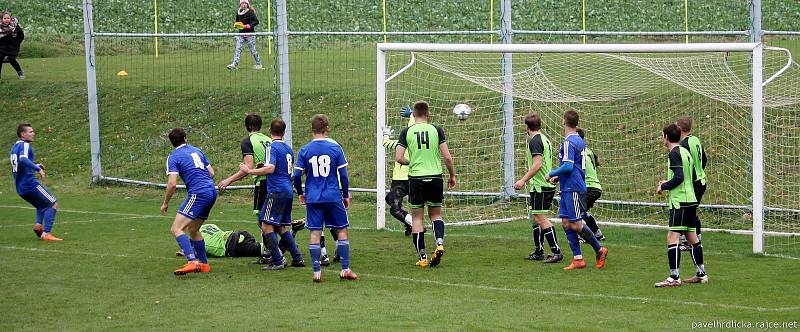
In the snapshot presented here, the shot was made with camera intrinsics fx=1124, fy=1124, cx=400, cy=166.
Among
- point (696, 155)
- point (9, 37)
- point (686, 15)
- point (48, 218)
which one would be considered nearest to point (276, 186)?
point (48, 218)

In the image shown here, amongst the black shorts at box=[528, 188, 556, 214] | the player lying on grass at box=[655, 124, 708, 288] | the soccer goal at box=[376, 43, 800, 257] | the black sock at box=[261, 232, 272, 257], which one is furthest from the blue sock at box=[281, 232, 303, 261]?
the player lying on grass at box=[655, 124, 708, 288]

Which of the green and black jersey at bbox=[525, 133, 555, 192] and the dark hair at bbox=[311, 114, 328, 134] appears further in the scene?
the green and black jersey at bbox=[525, 133, 555, 192]

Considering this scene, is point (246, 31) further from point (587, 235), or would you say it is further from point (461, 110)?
point (587, 235)

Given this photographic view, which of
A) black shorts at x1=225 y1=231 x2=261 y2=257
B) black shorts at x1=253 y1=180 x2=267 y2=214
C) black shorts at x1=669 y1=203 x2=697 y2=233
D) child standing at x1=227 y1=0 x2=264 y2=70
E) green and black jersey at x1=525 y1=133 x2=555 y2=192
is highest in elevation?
child standing at x1=227 y1=0 x2=264 y2=70

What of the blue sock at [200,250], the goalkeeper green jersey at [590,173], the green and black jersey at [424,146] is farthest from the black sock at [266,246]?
the goalkeeper green jersey at [590,173]

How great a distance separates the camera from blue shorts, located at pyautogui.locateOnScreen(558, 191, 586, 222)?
12938 mm

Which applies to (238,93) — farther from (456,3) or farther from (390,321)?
(390,321)

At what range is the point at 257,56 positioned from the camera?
24859 millimetres

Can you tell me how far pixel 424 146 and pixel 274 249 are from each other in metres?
2.14

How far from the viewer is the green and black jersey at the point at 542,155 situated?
44.7 ft

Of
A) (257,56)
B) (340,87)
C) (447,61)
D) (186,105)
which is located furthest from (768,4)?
(186,105)

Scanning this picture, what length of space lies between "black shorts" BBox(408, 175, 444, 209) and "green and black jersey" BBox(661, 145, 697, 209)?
9.21 feet

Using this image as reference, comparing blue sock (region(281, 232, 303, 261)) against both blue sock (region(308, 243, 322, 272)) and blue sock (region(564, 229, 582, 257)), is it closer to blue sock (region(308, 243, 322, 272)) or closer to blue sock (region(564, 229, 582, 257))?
blue sock (region(308, 243, 322, 272))

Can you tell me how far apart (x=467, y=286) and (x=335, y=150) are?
207 cm
